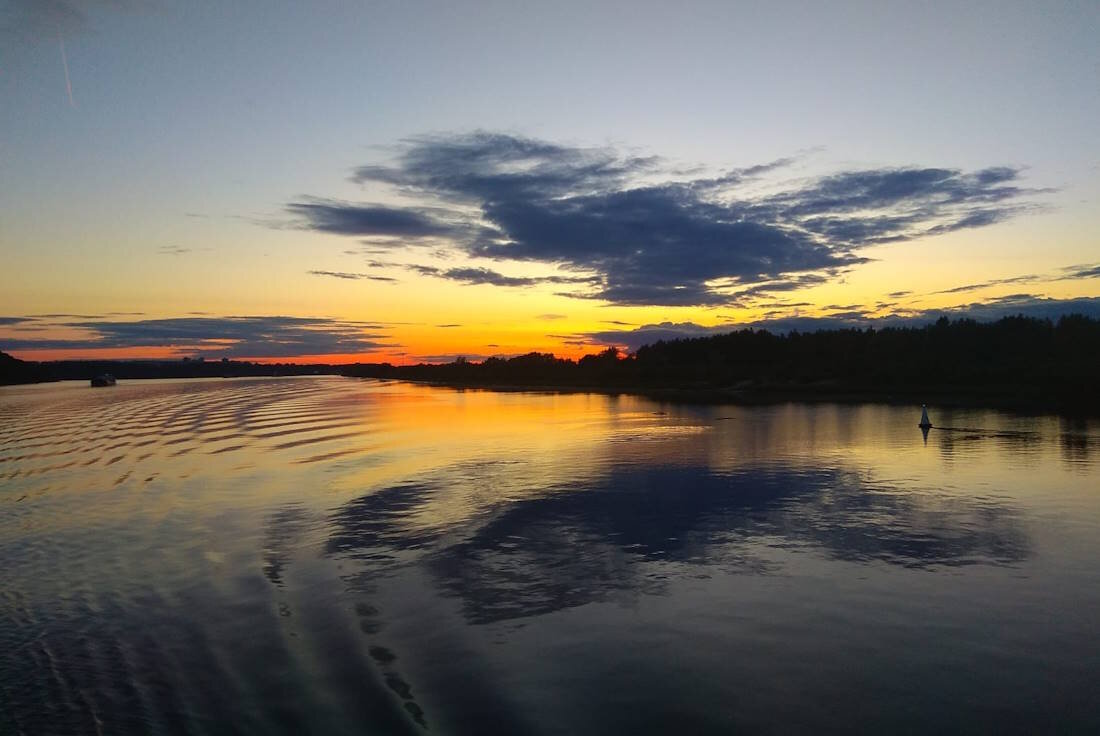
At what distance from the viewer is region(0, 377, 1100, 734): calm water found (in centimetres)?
766

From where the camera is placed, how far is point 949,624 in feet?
32.4

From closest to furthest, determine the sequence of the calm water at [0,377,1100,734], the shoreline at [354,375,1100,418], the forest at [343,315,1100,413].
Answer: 1. the calm water at [0,377,1100,734]
2. the shoreline at [354,375,1100,418]
3. the forest at [343,315,1100,413]

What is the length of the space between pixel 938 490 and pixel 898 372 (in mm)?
69209

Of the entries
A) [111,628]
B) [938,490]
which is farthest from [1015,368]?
[111,628]

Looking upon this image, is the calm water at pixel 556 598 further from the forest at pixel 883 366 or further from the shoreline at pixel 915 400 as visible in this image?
the forest at pixel 883 366

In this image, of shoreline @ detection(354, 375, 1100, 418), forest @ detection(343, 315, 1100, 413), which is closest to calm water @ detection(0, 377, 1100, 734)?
shoreline @ detection(354, 375, 1100, 418)

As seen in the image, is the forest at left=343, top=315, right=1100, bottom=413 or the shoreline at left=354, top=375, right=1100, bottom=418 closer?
the shoreline at left=354, top=375, right=1100, bottom=418

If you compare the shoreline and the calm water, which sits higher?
the calm water

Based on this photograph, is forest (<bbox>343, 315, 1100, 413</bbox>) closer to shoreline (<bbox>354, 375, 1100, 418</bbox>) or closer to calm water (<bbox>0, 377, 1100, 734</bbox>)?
shoreline (<bbox>354, 375, 1100, 418</bbox>)

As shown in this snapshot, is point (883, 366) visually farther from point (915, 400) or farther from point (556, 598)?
point (556, 598)

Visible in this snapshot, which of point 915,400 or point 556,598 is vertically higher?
point 556,598

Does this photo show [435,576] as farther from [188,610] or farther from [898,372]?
[898,372]

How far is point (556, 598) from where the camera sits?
11320 mm

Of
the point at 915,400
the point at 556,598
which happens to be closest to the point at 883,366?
the point at 915,400
